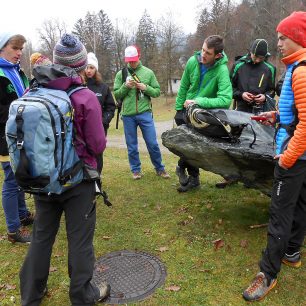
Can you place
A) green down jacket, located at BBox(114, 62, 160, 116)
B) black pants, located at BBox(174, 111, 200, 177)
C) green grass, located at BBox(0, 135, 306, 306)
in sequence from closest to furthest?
green grass, located at BBox(0, 135, 306, 306) < black pants, located at BBox(174, 111, 200, 177) < green down jacket, located at BBox(114, 62, 160, 116)

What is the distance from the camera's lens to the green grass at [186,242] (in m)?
3.43

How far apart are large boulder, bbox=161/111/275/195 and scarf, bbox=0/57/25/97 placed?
1865mm

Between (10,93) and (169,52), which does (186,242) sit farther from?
(169,52)

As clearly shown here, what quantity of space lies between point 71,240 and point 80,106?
1.12 m

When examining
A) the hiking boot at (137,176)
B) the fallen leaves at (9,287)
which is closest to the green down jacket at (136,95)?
the hiking boot at (137,176)

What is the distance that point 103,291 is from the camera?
3.34 metres

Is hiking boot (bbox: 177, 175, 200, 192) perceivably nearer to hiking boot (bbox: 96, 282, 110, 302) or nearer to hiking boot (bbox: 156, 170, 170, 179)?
hiking boot (bbox: 156, 170, 170, 179)

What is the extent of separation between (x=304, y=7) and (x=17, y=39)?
46.7 meters

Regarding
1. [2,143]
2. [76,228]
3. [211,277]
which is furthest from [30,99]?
[211,277]

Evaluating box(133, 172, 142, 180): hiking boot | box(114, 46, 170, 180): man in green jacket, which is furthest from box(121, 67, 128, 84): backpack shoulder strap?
box(133, 172, 142, 180): hiking boot

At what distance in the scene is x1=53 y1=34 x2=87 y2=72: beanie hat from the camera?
285 cm

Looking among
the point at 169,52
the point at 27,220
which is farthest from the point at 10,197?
the point at 169,52

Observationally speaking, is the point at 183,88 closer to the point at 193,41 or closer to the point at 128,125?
the point at 128,125

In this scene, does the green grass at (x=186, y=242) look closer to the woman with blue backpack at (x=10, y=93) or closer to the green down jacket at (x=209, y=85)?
the woman with blue backpack at (x=10, y=93)
